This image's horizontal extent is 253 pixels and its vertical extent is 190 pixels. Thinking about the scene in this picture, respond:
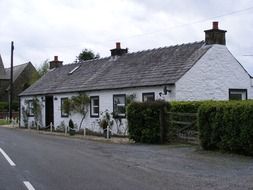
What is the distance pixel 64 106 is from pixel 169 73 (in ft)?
38.3

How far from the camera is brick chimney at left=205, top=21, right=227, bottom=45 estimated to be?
29438mm

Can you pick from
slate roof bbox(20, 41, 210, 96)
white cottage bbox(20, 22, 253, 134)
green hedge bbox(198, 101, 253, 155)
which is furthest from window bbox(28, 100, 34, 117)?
green hedge bbox(198, 101, 253, 155)

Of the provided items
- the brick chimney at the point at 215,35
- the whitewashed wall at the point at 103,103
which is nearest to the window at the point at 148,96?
the whitewashed wall at the point at 103,103

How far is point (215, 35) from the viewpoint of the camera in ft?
96.6

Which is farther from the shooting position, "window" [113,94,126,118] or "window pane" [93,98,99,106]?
"window pane" [93,98,99,106]

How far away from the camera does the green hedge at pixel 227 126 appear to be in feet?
55.8

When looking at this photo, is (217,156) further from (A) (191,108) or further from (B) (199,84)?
(B) (199,84)

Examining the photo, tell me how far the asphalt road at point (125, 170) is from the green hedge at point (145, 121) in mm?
4007

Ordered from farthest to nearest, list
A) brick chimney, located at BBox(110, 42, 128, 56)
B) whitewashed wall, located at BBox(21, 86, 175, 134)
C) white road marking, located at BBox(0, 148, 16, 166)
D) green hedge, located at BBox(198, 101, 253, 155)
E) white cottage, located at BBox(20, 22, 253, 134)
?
brick chimney, located at BBox(110, 42, 128, 56) → whitewashed wall, located at BBox(21, 86, 175, 134) → white cottage, located at BBox(20, 22, 253, 134) → green hedge, located at BBox(198, 101, 253, 155) → white road marking, located at BBox(0, 148, 16, 166)

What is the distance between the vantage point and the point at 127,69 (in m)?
33.9

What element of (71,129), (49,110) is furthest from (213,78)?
(49,110)

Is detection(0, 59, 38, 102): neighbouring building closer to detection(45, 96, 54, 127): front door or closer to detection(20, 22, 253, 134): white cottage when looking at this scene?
detection(45, 96, 54, 127): front door

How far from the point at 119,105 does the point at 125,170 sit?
1806 centimetres

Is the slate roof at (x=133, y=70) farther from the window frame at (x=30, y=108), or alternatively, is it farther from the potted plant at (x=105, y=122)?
the window frame at (x=30, y=108)
